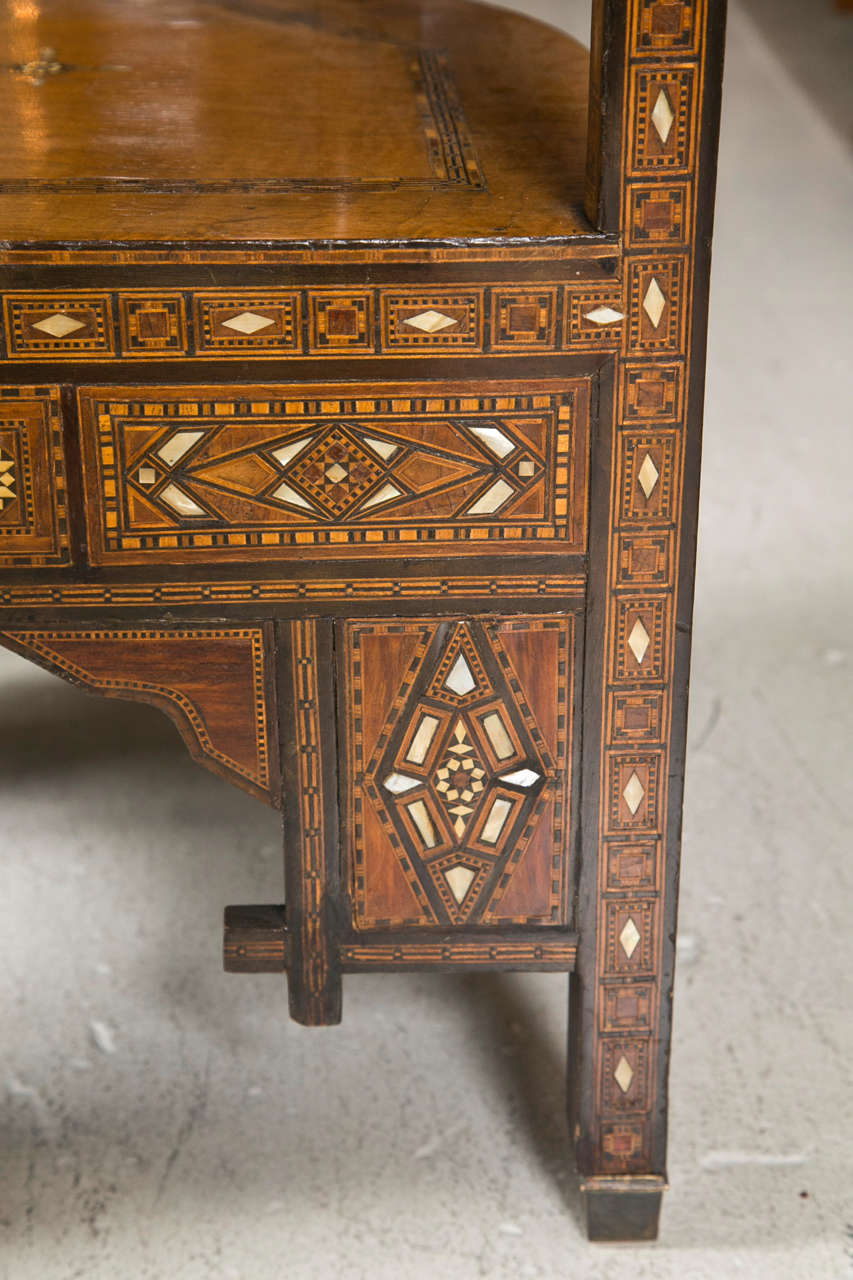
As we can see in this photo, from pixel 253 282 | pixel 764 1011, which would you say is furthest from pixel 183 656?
pixel 764 1011

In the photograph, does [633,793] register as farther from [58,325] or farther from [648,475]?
[58,325]

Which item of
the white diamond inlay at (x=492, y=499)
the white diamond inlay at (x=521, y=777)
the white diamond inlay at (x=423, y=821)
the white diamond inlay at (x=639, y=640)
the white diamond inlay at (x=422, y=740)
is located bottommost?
the white diamond inlay at (x=423, y=821)

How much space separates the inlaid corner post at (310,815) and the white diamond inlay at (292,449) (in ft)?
0.49

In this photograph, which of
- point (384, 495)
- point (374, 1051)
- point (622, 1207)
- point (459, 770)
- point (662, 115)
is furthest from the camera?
point (374, 1051)

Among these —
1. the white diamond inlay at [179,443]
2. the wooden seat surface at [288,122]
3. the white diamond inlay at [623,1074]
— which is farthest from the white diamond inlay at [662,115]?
the white diamond inlay at [623,1074]

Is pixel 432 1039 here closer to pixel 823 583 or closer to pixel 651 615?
pixel 651 615

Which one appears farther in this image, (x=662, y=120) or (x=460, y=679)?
(x=460, y=679)

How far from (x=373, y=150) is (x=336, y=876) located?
695mm

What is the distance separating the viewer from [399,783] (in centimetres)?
150

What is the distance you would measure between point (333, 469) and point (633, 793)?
40 cm

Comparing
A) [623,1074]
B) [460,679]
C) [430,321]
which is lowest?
[623,1074]

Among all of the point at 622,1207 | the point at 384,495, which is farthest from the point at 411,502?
the point at 622,1207

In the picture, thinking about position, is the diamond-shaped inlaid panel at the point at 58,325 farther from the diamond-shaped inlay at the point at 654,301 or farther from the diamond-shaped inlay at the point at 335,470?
the diamond-shaped inlay at the point at 654,301

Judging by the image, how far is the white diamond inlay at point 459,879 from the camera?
153 cm
